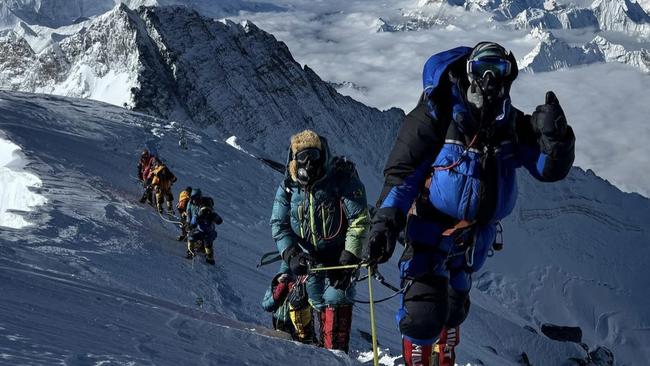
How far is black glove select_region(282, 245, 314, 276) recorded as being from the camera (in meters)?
7.40

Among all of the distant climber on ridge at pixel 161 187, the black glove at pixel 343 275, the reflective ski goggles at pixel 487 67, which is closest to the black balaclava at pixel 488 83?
the reflective ski goggles at pixel 487 67

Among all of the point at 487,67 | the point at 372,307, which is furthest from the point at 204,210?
the point at 487,67

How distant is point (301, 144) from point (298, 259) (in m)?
1.24

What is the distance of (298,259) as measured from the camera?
7.43 metres

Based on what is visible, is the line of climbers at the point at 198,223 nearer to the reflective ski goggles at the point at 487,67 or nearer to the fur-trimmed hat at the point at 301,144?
the fur-trimmed hat at the point at 301,144

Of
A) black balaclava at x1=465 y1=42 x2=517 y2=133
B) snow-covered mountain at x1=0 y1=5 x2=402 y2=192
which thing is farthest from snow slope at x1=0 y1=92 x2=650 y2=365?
snow-covered mountain at x1=0 y1=5 x2=402 y2=192

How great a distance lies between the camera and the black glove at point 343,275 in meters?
6.75

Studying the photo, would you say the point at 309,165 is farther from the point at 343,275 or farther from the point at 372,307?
the point at 372,307

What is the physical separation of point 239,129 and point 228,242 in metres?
99.4

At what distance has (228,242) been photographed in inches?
821

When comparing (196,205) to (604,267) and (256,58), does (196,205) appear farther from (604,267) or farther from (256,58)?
(604,267)

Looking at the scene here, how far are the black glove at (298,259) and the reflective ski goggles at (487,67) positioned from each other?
301 cm

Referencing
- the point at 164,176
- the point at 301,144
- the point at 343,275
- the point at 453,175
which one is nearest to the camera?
the point at 453,175

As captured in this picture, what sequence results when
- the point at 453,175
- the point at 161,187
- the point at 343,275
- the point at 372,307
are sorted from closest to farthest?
the point at 453,175 → the point at 372,307 → the point at 343,275 → the point at 161,187
